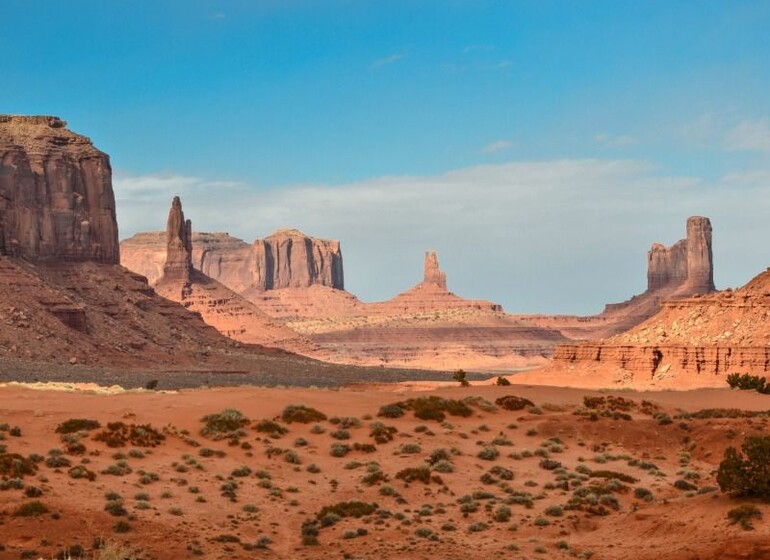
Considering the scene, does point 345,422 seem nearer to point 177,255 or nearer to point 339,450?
point 339,450

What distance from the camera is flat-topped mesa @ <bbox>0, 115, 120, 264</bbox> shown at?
120 meters

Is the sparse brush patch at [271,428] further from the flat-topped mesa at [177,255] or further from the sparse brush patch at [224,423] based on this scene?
the flat-topped mesa at [177,255]

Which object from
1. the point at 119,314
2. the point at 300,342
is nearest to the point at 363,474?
the point at 119,314

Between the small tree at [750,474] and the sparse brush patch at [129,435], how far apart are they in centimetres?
1426

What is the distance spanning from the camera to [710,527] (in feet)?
87.8

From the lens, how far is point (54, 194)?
12544 cm

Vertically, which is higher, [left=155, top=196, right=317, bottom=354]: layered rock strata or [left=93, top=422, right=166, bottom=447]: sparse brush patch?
[left=155, top=196, right=317, bottom=354]: layered rock strata

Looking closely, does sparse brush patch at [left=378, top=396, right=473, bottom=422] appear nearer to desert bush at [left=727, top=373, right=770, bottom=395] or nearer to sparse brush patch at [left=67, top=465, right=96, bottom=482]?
sparse brush patch at [left=67, top=465, right=96, bottom=482]

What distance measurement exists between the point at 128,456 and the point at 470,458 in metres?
8.73

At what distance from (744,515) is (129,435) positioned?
51.4 ft

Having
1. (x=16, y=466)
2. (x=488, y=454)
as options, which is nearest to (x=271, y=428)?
(x=488, y=454)

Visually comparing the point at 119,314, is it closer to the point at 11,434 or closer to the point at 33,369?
the point at 33,369

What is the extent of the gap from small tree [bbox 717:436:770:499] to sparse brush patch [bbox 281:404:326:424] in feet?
46.5

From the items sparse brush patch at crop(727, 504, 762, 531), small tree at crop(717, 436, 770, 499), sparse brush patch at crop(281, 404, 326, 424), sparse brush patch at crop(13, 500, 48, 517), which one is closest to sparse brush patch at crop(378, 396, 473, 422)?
sparse brush patch at crop(281, 404, 326, 424)
